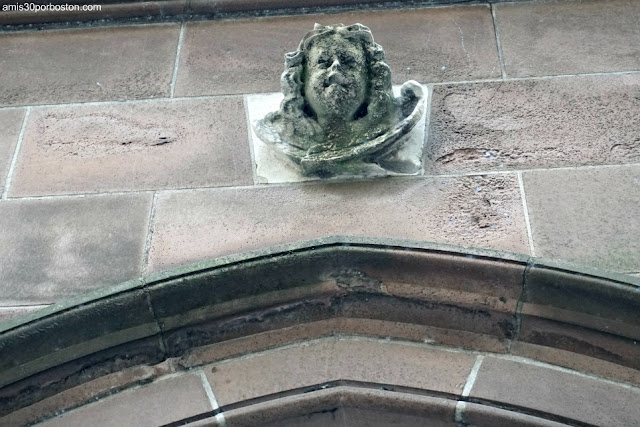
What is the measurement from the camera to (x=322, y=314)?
15.9ft

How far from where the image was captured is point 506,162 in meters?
5.14

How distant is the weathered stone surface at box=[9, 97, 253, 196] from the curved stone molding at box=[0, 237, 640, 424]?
595 mm

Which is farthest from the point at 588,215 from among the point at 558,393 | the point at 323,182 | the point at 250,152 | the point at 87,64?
the point at 87,64

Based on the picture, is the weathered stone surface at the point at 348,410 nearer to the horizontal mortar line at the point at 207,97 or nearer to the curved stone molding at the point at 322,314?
the curved stone molding at the point at 322,314

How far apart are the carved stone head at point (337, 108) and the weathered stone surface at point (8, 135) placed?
4.01 feet

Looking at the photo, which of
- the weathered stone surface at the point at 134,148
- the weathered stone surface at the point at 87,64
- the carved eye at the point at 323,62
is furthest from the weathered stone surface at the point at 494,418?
the weathered stone surface at the point at 87,64

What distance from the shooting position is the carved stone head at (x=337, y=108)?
16.4 ft

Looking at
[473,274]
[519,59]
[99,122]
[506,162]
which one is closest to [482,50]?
[519,59]

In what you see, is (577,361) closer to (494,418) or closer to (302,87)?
(494,418)

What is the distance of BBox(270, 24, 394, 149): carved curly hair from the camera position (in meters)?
5.02

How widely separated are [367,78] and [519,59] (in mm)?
922

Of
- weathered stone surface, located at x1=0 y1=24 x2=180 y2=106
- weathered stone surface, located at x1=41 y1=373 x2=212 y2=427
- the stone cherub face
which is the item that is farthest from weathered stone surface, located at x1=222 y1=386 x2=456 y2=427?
weathered stone surface, located at x1=0 y1=24 x2=180 y2=106

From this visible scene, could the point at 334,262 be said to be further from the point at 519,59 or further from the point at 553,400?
the point at 519,59

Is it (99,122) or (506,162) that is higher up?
(99,122)
